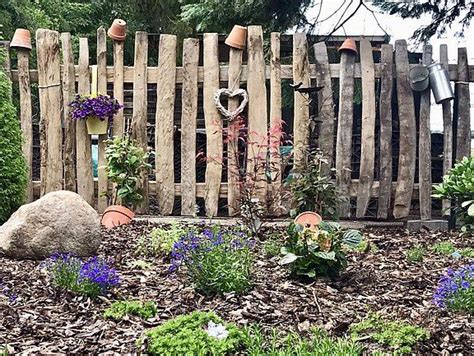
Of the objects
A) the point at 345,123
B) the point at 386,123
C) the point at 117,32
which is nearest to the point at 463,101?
the point at 386,123

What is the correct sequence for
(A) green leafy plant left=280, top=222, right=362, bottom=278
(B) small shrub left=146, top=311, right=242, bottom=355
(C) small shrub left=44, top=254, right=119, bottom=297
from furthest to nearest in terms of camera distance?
(A) green leafy plant left=280, top=222, right=362, bottom=278
(C) small shrub left=44, top=254, right=119, bottom=297
(B) small shrub left=146, top=311, right=242, bottom=355

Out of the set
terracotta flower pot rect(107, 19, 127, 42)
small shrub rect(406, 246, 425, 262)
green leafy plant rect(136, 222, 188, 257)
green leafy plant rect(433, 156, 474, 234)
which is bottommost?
small shrub rect(406, 246, 425, 262)

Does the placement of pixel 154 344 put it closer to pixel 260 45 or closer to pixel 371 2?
pixel 260 45

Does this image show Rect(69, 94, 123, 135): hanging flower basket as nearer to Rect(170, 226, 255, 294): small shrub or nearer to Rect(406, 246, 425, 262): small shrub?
Rect(170, 226, 255, 294): small shrub

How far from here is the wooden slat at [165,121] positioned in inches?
236

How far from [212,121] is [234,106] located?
27cm

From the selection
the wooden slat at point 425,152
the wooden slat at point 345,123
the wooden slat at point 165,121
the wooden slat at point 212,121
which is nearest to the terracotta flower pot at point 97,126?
the wooden slat at point 165,121

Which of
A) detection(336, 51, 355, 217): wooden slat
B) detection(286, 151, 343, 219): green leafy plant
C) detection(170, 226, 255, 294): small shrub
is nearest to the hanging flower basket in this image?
detection(286, 151, 343, 219): green leafy plant

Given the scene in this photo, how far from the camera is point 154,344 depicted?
8.18 ft

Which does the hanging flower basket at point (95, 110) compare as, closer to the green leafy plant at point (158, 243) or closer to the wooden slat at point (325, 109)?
the green leafy plant at point (158, 243)

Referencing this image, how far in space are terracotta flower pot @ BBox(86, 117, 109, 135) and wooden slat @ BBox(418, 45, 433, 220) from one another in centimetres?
318

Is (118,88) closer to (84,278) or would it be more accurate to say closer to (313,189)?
(313,189)

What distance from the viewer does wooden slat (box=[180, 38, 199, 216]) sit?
234 inches

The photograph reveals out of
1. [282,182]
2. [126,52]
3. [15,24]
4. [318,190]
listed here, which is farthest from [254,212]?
[126,52]
